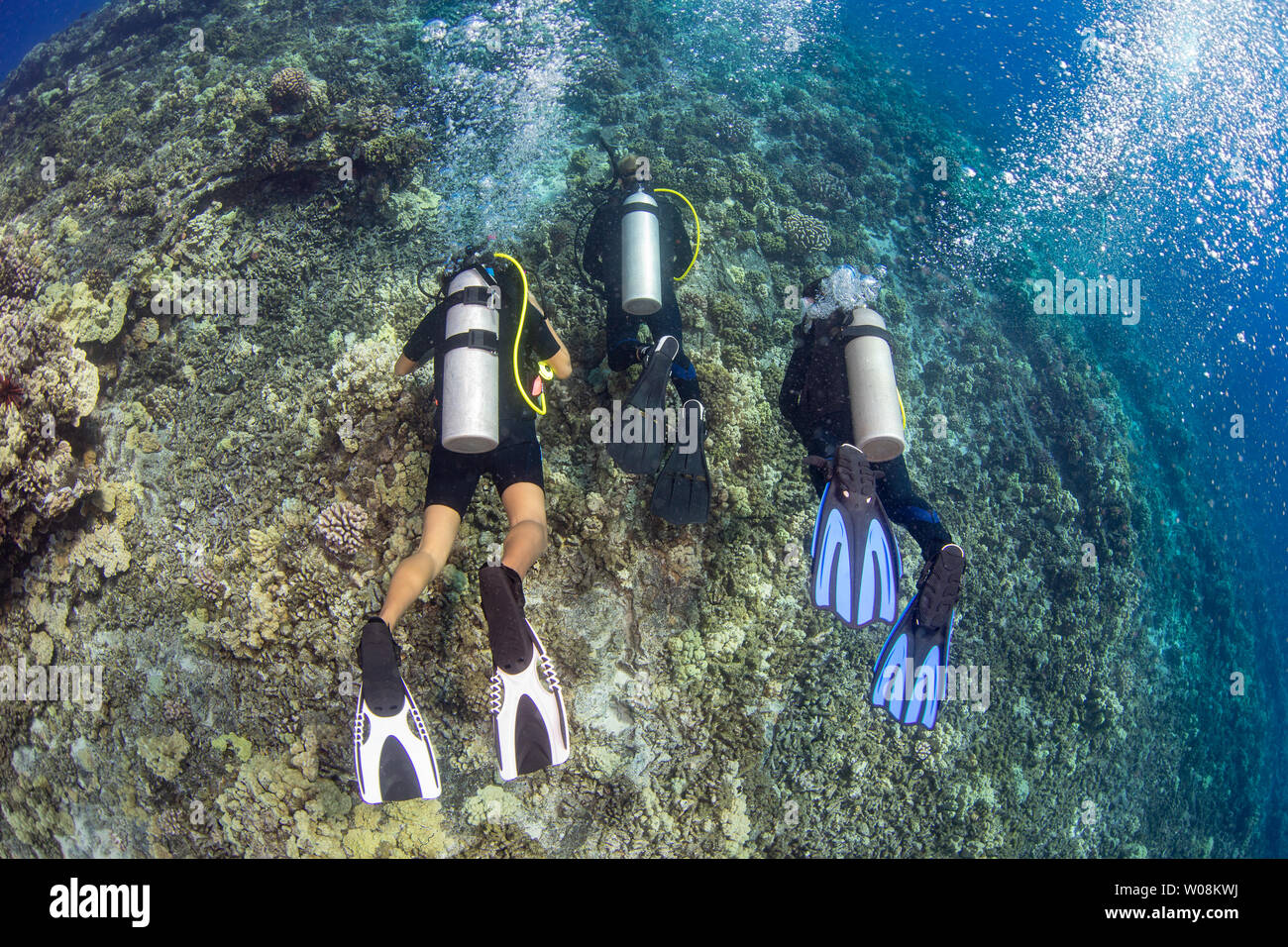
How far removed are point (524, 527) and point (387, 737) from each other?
1614 millimetres

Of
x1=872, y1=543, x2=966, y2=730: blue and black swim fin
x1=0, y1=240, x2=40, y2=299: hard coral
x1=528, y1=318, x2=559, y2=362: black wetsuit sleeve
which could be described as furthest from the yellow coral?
x1=872, y1=543, x2=966, y2=730: blue and black swim fin

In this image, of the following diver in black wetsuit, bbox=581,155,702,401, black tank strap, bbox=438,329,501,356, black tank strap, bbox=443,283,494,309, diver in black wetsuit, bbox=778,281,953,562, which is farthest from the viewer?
diver in black wetsuit, bbox=581,155,702,401

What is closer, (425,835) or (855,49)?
(425,835)

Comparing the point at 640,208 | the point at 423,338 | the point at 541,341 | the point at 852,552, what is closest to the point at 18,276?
the point at 423,338

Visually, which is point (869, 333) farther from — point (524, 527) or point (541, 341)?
point (524, 527)

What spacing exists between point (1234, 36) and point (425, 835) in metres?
35.8

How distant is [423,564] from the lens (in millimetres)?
3582

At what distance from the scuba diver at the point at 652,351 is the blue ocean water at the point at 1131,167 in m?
2.11

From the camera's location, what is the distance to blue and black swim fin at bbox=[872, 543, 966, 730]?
4230mm

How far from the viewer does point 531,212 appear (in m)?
6.64

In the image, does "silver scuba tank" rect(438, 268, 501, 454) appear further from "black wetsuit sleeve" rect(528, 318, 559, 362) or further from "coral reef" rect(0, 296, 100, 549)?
"coral reef" rect(0, 296, 100, 549)

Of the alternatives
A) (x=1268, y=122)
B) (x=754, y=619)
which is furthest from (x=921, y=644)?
(x=1268, y=122)

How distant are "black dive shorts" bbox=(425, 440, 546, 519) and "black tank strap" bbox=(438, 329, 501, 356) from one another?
0.72 m
